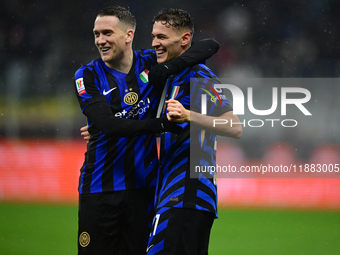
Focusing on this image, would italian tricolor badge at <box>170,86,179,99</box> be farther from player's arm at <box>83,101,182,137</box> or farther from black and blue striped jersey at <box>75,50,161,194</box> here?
black and blue striped jersey at <box>75,50,161,194</box>

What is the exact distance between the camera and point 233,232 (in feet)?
16.4

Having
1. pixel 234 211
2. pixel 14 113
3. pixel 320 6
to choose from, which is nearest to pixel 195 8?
pixel 320 6

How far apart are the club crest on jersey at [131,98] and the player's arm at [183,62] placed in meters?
0.32

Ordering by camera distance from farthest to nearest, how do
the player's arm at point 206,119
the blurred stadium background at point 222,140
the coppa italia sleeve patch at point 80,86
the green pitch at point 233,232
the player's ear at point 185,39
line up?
1. the blurred stadium background at point 222,140
2. the green pitch at point 233,232
3. the coppa italia sleeve patch at point 80,86
4. the player's ear at point 185,39
5. the player's arm at point 206,119

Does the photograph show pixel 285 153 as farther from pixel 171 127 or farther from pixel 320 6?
pixel 171 127

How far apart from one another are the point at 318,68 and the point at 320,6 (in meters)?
1.75

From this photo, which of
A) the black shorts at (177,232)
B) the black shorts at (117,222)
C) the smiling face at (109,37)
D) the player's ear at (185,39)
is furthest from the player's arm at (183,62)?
the black shorts at (117,222)

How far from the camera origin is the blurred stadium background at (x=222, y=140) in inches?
199

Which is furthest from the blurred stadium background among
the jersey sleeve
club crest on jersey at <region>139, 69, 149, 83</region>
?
club crest on jersey at <region>139, 69, 149, 83</region>

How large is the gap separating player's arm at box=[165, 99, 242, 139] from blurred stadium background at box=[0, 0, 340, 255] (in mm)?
2737

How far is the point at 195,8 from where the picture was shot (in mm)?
9430

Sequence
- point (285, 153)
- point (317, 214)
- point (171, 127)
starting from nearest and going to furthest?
point (171, 127) < point (317, 214) < point (285, 153)

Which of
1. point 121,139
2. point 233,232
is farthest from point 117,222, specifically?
point 233,232

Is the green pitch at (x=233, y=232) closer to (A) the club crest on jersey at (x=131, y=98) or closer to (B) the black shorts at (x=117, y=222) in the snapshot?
(B) the black shorts at (x=117, y=222)
